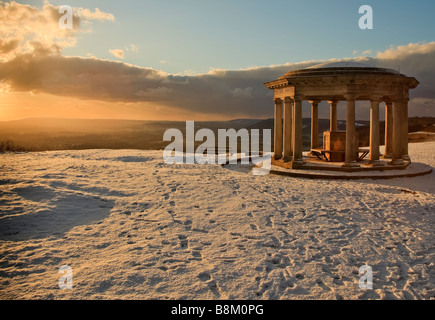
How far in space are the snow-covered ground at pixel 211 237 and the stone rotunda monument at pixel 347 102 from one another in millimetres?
2642

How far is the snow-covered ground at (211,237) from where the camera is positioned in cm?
520

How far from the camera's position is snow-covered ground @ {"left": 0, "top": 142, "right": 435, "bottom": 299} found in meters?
5.20

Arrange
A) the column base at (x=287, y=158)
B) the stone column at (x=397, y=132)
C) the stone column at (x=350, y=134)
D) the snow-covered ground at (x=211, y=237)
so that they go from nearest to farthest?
1. the snow-covered ground at (x=211, y=237)
2. the stone column at (x=350, y=134)
3. the stone column at (x=397, y=132)
4. the column base at (x=287, y=158)

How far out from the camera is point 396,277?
18.1ft

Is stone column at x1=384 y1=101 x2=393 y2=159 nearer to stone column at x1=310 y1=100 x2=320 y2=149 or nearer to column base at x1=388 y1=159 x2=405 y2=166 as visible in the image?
column base at x1=388 y1=159 x2=405 y2=166

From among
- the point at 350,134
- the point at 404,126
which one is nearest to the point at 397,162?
the point at 404,126

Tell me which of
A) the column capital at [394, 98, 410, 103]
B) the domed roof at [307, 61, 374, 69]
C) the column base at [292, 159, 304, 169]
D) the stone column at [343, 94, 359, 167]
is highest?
the domed roof at [307, 61, 374, 69]

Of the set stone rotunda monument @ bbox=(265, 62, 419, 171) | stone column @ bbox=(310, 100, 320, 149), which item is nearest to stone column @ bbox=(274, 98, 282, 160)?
stone rotunda monument @ bbox=(265, 62, 419, 171)

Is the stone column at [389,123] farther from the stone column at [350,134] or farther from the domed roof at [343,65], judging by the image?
the stone column at [350,134]

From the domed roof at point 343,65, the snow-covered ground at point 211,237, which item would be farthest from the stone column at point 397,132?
the snow-covered ground at point 211,237

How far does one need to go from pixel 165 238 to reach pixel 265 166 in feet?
32.8

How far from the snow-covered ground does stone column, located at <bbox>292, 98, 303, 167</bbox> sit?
9.49 feet
